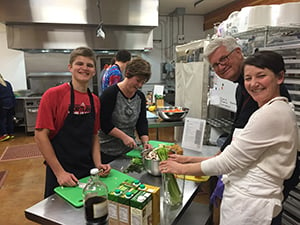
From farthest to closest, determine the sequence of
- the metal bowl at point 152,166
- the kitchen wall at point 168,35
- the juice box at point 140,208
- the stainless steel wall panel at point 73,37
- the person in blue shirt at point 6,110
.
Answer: the kitchen wall at point 168,35, the person in blue shirt at point 6,110, the stainless steel wall panel at point 73,37, the metal bowl at point 152,166, the juice box at point 140,208

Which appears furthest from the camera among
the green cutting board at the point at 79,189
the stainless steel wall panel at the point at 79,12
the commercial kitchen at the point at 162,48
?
the stainless steel wall panel at the point at 79,12

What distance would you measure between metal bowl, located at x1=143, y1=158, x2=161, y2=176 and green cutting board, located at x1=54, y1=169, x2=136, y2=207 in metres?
0.12

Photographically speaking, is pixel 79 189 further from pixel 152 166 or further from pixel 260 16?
pixel 260 16

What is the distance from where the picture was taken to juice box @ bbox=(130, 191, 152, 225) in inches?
33.2

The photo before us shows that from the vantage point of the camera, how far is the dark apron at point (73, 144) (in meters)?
1.33

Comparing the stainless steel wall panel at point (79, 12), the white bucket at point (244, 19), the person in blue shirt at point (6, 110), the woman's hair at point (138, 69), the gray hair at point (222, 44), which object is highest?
the stainless steel wall panel at point (79, 12)

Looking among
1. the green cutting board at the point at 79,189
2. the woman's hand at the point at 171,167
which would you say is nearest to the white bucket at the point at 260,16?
the woman's hand at the point at 171,167

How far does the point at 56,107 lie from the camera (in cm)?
129

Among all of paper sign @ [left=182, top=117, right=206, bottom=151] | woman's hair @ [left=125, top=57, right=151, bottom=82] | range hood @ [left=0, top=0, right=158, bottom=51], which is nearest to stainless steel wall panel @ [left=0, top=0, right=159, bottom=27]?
range hood @ [left=0, top=0, right=158, bottom=51]

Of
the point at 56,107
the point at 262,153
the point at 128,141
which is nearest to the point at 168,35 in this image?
the point at 128,141

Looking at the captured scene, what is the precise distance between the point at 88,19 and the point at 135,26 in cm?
82

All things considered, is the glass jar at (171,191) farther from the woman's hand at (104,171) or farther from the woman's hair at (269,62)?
the woman's hair at (269,62)

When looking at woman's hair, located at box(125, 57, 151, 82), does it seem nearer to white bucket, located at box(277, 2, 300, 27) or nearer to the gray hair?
the gray hair

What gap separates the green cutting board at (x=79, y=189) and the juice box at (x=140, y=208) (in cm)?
33
